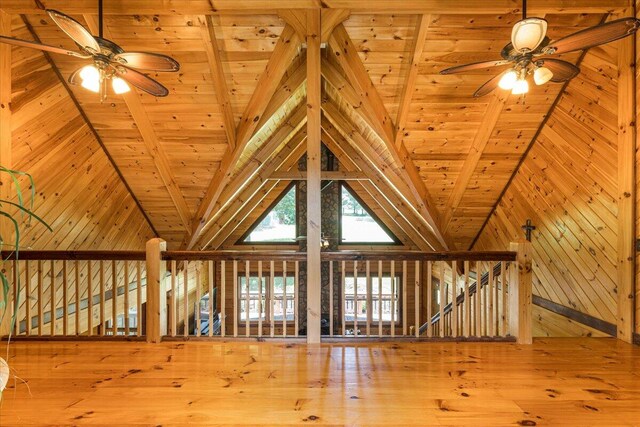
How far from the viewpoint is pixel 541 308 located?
4.87 m

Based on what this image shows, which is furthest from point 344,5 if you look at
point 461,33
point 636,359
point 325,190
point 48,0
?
point 325,190

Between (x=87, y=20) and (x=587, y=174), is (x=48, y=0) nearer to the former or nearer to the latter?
(x=87, y=20)

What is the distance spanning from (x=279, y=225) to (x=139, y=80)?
5.79 meters

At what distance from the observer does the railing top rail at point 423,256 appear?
10.2ft

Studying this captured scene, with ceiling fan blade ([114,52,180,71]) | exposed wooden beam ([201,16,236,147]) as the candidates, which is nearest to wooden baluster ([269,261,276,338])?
exposed wooden beam ([201,16,236,147])

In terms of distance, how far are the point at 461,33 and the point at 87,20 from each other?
3260mm

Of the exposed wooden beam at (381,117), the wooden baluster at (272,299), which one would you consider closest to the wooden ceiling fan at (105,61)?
the exposed wooden beam at (381,117)

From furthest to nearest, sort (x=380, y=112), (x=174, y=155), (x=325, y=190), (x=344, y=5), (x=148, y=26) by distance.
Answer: (x=325, y=190), (x=174, y=155), (x=380, y=112), (x=148, y=26), (x=344, y=5)

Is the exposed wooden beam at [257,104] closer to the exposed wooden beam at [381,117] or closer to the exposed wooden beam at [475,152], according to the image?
the exposed wooden beam at [381,117]

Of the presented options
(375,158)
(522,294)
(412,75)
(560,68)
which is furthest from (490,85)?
(375,158)

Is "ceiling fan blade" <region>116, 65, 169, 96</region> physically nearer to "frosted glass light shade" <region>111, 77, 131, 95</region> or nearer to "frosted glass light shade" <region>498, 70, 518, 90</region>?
"frosted glass light shade" <region>111, 77, 131, 95</region>

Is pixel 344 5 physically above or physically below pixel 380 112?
above

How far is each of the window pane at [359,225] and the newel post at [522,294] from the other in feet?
17.0

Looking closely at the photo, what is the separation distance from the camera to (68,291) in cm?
482
